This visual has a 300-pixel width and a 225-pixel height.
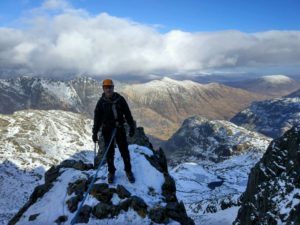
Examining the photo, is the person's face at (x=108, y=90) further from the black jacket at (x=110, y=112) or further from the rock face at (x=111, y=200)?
the rock face at (x=111, y=200)

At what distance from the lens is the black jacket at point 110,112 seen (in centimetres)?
2344

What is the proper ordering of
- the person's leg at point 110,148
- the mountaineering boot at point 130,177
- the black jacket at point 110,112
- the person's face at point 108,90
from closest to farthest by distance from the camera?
the person's face at point 108,90
the black jacket at point 110,112
the person's leg at point 110,148
the mountaineering boot at point 130,177

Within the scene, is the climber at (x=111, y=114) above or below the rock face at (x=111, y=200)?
above

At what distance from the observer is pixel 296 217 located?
2998 cm

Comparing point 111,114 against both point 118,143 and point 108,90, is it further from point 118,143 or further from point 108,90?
point 118,143

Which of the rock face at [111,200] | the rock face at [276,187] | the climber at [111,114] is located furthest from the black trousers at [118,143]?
the rock face at [276,187]

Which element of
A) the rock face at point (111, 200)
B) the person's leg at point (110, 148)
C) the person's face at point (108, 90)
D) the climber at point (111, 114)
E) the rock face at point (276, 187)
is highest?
the person's face at point (108, 90)

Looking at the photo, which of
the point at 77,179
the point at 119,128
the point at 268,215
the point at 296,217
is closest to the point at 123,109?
the point at 119,128

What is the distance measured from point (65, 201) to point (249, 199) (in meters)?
23.4

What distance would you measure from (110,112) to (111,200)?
21.2 ft

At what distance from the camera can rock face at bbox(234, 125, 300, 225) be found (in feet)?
109

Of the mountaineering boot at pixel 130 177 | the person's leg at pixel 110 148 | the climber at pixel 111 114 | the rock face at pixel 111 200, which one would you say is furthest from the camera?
the mountaineering boot at pixel 130 177

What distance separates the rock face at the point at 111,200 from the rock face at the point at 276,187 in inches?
447

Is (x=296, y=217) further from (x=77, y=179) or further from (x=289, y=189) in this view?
(x=77, y=179)
